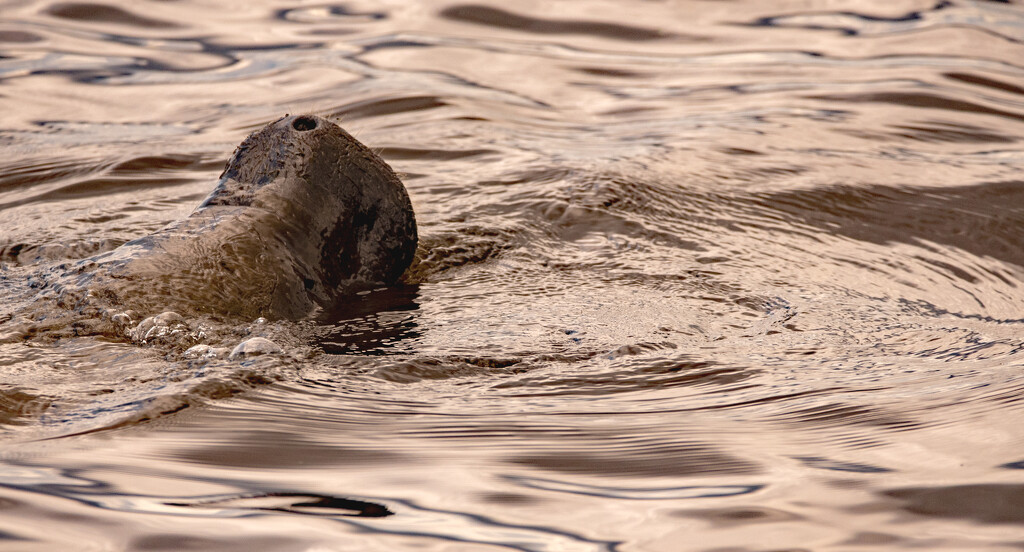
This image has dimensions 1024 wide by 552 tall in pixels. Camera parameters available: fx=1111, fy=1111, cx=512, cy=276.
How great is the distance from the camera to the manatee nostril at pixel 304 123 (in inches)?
146

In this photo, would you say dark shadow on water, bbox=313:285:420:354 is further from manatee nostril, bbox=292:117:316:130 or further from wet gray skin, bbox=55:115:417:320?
manatee nostril, bbox=292:117:316:130

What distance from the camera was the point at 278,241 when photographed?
3.46m

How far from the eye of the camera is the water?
7.10ft

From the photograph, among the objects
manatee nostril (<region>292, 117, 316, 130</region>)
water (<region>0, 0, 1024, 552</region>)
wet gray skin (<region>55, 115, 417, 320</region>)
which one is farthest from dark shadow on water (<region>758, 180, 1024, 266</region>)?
manatee nostril (<region>292, 117, 316, 130</region>)

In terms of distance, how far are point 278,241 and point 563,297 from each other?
97cm

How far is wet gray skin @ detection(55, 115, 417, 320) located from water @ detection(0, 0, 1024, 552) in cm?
13

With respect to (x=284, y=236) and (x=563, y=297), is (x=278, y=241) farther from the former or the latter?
(x=563, y=297)

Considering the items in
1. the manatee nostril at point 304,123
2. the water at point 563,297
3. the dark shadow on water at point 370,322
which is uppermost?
the manatee nostril at point 304,123

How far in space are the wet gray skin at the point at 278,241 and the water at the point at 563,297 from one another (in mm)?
128

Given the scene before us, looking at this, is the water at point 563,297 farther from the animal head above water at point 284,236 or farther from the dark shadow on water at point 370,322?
the animal head above water at point 284,236

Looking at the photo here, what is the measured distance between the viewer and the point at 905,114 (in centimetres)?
648

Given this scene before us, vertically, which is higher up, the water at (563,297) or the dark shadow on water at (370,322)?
the water at (563,297)

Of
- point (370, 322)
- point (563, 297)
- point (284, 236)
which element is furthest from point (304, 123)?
point (563, 297)

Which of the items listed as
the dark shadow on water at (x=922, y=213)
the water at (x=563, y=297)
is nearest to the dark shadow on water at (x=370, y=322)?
the water at (x=563, y=297)
